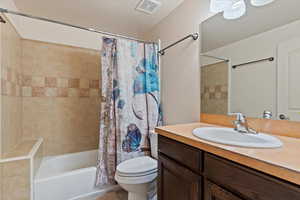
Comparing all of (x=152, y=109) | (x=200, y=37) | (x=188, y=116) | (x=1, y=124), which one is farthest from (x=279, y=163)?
(x=1, y=124)

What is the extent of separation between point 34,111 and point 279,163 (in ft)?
8.04

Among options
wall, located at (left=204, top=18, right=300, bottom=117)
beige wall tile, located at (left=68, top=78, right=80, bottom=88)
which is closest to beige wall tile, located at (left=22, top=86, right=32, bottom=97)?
beige wall tile, located at (left=68, top=78, right=80, bottom=88)

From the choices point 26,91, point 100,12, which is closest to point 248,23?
point 100,12

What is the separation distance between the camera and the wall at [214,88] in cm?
127

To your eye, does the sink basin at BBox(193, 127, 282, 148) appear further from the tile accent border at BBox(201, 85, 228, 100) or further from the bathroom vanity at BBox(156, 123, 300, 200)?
the tile accent border at BBox(201, 85, 228, 100)

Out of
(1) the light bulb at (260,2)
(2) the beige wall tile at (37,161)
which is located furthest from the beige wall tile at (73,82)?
(1) the light bulb at (260,2)

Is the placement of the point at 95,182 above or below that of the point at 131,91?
below

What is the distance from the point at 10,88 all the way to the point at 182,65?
1906 millimetres

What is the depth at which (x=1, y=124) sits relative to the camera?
1350 millimetres

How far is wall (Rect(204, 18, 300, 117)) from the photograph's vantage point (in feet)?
3.12

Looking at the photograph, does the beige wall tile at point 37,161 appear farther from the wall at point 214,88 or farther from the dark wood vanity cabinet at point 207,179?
the wall at point 214,88

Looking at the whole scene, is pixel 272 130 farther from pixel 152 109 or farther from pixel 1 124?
pixel 1 124

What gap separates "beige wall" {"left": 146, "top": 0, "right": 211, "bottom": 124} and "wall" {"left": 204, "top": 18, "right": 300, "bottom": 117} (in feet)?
1.26

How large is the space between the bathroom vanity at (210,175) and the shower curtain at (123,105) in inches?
26.5
